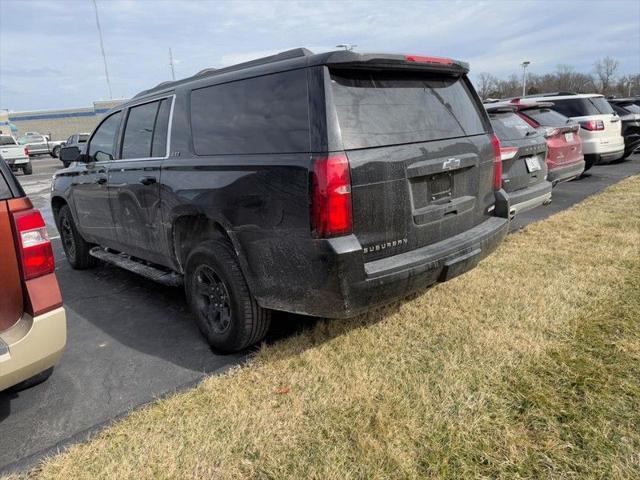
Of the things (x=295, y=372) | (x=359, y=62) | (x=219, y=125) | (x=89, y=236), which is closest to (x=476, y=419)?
(x=295, y=372)

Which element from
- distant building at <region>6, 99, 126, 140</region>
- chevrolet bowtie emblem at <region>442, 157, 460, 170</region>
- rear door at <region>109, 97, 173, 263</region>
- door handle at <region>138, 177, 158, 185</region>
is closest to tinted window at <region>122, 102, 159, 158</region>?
rear door at <region>109, 97, 173, 263</region>

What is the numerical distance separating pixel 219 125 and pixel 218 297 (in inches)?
49.1

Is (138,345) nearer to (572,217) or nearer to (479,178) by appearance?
(479,178)

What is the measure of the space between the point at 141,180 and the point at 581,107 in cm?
994

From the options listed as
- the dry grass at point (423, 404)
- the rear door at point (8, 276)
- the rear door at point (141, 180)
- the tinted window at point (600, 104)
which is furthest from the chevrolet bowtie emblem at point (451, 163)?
the tinted window at point (600, 104)

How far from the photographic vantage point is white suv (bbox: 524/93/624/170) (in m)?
10.1

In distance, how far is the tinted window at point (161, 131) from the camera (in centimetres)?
384

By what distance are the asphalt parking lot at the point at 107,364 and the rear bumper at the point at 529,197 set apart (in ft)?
10.2

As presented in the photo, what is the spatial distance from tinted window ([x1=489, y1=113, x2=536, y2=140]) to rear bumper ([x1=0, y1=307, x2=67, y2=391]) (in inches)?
204

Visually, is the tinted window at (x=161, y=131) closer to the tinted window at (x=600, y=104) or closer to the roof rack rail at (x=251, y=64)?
the roof rack rail at (x=251, y=64)

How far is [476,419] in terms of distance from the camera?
2537mm

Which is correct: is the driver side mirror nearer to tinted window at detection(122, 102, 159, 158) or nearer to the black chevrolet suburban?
tinted window at detection(122, 102, 159, 158)

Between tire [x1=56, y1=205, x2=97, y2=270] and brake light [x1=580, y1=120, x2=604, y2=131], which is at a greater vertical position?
brake light [x1=580, y1=120, x2=604, y2=131]

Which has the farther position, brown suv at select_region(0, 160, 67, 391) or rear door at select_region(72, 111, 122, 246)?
rear door at select_region(72, 111, 122, 246)
